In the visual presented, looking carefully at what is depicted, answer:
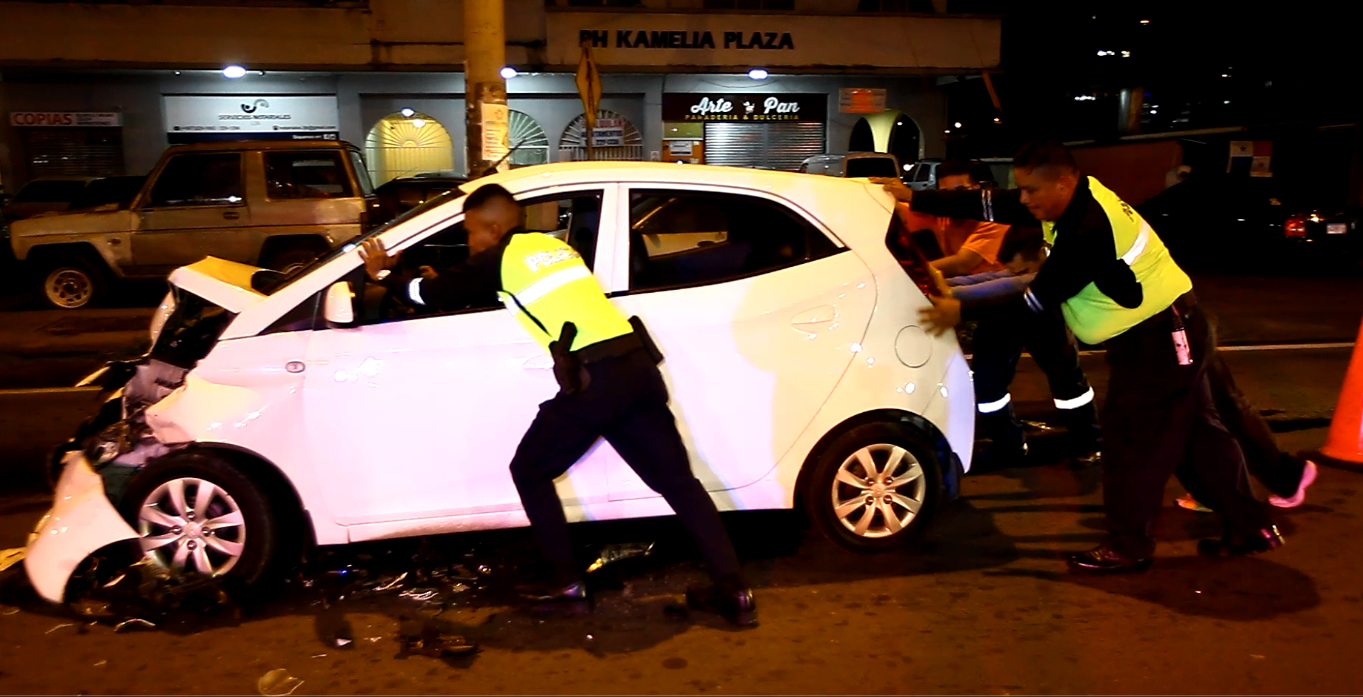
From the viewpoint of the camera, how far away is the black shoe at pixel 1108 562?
452 centimetres

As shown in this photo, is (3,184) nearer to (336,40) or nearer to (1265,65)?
(336,40)

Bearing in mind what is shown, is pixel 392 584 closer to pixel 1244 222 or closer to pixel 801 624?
pixel 801 624

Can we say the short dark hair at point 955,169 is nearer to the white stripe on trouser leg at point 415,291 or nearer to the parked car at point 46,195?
the white stripe on trouser leg at point 415,291

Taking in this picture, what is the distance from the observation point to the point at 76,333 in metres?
11.1

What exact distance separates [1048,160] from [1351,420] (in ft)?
10.0

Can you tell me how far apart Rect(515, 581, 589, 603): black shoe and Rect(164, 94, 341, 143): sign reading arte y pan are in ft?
61.6

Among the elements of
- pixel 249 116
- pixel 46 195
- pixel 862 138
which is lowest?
pixel 46 195

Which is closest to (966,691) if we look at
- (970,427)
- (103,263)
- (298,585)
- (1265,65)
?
(970,427)

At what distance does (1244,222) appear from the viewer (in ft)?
54.0

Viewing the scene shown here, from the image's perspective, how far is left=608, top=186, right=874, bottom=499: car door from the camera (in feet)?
14.2

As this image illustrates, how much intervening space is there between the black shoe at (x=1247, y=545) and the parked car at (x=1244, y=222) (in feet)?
42.8

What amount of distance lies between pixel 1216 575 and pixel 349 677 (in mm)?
3500

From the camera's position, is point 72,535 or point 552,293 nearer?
point 552,293

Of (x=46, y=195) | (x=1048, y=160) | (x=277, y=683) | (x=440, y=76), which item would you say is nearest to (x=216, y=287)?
(x=277, y=683)
